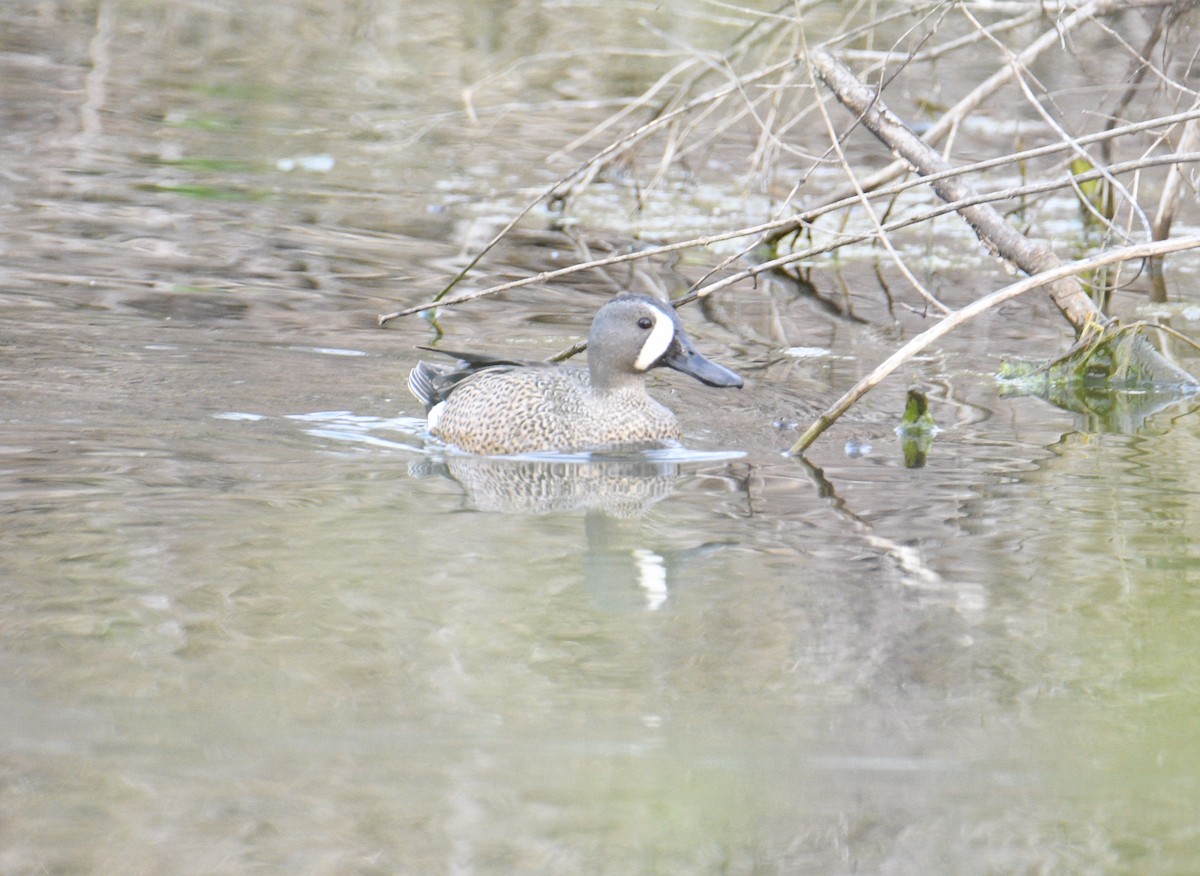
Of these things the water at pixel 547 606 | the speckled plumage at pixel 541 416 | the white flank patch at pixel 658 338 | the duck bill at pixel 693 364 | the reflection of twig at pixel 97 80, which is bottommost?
the water at pixel 547 606

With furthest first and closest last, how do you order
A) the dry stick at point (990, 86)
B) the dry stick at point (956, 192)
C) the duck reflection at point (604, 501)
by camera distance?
the dry stick at point (990, 86), the dry stick at point (956, 192), the duck reflection at point (604, 501)

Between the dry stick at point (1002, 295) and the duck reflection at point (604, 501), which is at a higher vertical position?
the dry stick at point (1002, 295)

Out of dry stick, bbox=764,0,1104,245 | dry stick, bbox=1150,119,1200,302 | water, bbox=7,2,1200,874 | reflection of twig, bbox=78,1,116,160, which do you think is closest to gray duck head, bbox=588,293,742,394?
water, bbox=7,2,1200,874

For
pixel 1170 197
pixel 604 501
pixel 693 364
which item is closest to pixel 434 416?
pixel 693 364

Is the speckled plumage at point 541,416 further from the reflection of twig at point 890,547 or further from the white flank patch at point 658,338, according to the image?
the reflection of twig at point 890,547

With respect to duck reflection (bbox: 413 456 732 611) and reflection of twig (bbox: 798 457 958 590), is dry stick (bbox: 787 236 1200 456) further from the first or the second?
duck reflection (bbox: 413 456 732 611)

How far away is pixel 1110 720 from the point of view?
4160 millimetres

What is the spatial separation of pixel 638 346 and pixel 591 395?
29 cm

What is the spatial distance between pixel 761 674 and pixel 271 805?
4.46 ft

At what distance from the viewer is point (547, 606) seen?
193 inches

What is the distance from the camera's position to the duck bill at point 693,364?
285 inches

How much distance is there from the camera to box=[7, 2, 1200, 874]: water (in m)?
3.59

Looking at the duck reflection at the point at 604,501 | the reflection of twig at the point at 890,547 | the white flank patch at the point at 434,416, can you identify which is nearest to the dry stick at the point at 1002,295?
the reflection of twig at the point at 890,547

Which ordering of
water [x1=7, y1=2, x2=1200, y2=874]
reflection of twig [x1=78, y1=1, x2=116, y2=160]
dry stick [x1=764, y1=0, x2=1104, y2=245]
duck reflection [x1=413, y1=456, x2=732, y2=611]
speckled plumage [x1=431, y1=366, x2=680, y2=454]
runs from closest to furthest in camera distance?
water [x1=7, y1=2, x2=1200, y2=874] → duck reflection [x1=413, y1=456, x2=732, y2=611] → speckled plumage [x1=431, y1=366, x2=680, y2=454] → dry stick [x1=764, y1=0, x2=1104, y2=245] → reflection of twig [x1=78, y1=1, x2=116, y2=160]
